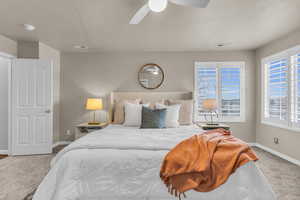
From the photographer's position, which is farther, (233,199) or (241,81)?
(241,81)

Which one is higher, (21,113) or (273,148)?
(21,113)

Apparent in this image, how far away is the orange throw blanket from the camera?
166cm

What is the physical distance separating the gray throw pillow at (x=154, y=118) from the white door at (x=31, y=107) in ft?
7.25

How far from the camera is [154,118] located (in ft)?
10.8

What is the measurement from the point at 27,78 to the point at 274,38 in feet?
17.2

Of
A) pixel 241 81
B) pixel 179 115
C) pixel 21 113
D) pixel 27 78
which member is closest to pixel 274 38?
pixel 241 81

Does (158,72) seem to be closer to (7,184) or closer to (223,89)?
(223,89)

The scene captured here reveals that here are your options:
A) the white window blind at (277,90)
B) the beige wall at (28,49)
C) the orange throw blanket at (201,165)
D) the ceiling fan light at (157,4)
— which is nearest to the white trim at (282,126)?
the white window blind at (277,90)

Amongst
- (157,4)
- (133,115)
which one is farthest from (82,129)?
(157,4)

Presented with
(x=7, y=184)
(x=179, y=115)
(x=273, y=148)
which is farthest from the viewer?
(x=273, y=148)

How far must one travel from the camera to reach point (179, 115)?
3756 millimetres

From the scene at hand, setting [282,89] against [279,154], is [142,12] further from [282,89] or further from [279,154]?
[279,154]

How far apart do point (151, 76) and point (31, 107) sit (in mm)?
2801

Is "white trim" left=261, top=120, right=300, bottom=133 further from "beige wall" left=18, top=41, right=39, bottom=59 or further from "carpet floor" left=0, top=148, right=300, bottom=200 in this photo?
"beige wall" left=18, top=41, right=39, bottom=59
